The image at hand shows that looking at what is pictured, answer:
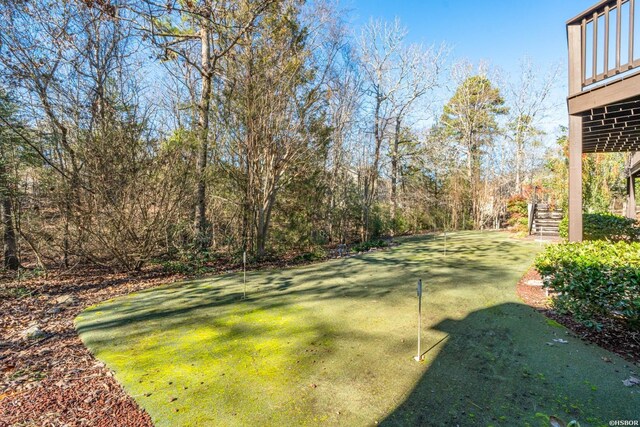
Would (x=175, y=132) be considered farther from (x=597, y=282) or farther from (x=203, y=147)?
(x=597, y=282)

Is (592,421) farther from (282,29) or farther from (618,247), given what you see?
(282,29)

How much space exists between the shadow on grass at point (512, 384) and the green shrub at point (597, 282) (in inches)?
16.7

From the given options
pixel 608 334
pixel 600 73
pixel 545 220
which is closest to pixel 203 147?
pixel 600 73

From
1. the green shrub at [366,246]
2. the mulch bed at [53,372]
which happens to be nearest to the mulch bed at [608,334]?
the mulch bed at [53,372]

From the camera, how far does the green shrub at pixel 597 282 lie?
2.97 metres

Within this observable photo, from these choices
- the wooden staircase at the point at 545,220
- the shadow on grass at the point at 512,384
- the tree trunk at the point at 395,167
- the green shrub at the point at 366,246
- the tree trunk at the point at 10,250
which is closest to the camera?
the shadow on grass at the point at 512,384

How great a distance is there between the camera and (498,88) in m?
21.4

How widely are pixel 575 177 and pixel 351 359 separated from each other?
4.87m

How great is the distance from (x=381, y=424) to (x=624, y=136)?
851 cm

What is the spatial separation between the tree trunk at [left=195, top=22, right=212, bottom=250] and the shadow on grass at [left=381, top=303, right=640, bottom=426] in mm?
6317

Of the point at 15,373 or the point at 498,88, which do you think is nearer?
the point at 15,373

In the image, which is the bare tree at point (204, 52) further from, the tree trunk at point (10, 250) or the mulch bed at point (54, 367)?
the tree trunk at point (10, 250)

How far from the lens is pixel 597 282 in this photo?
10.7 ft

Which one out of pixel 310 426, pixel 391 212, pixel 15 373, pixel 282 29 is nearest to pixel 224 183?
pixel 282 29
